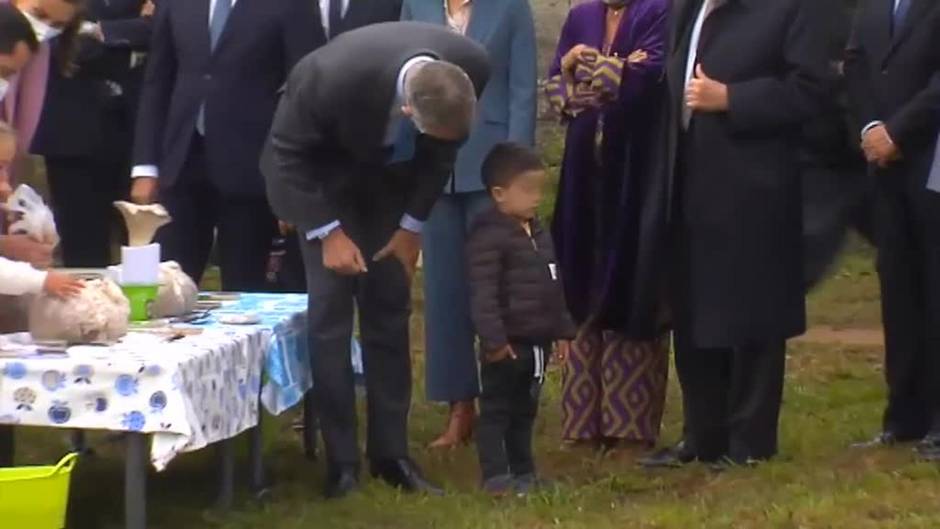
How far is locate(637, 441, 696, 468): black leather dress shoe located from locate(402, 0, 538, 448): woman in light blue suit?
0.73 m

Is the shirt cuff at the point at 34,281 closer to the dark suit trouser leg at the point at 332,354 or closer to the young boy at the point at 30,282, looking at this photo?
the young boy at the point at 30,282

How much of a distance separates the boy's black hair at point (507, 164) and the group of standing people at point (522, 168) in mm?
19

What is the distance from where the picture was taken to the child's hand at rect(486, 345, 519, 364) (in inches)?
233

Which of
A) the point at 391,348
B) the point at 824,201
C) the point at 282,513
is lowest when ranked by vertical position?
the point at 282,513

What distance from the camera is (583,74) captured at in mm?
6590

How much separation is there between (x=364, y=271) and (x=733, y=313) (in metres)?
1.23

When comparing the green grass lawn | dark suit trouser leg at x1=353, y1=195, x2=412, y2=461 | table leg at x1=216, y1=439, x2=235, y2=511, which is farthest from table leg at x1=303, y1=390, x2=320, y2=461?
table leg at x1=216, y1=439, x2=235, y2=511

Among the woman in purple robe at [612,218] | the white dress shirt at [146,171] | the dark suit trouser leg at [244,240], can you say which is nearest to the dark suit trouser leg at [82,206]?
the white dress shirt at [146,171]

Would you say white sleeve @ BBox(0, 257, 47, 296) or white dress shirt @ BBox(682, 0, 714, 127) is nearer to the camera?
white sleeve @ BBox(0, 257, 47, 296)

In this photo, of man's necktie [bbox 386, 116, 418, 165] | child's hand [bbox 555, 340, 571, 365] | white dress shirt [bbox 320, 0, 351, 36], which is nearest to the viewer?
man's necktie [bbox 386, 116, 418, 165]

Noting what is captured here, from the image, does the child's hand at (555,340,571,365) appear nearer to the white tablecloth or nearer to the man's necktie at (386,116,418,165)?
the man's necktie at (386,116,418,165)

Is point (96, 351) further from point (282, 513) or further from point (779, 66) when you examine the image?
point (779, 66)

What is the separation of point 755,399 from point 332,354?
142 centimetres

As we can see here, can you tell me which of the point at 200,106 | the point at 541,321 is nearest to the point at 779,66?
the point at 541,321
